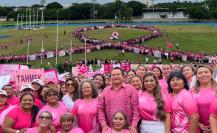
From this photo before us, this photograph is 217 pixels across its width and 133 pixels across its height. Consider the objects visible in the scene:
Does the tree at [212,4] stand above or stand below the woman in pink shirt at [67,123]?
above

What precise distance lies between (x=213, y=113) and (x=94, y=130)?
222cm

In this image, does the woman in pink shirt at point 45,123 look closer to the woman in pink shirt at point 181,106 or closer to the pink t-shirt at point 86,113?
the pink t-shirt at point 86,113

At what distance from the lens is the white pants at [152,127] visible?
7273 millimetres

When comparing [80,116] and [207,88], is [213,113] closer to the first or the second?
[207,88]

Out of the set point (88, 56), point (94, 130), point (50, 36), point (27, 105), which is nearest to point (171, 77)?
point (94, 130)

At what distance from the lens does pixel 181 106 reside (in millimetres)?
7035

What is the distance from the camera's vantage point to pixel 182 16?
411 ft

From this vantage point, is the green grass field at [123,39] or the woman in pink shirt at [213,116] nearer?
the woman in pink shirt at [213,116]

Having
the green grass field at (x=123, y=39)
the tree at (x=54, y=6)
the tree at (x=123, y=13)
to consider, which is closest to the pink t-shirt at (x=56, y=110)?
the green grass field at (x=123, y=39)

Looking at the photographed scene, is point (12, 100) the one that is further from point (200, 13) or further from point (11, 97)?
point (200, 13)

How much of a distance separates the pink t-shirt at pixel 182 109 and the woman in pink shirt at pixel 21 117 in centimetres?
228

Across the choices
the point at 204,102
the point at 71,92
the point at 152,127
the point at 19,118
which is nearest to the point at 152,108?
the point at 152,127

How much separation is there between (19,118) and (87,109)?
1.12 metres

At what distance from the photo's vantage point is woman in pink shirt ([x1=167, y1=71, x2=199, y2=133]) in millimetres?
6891
